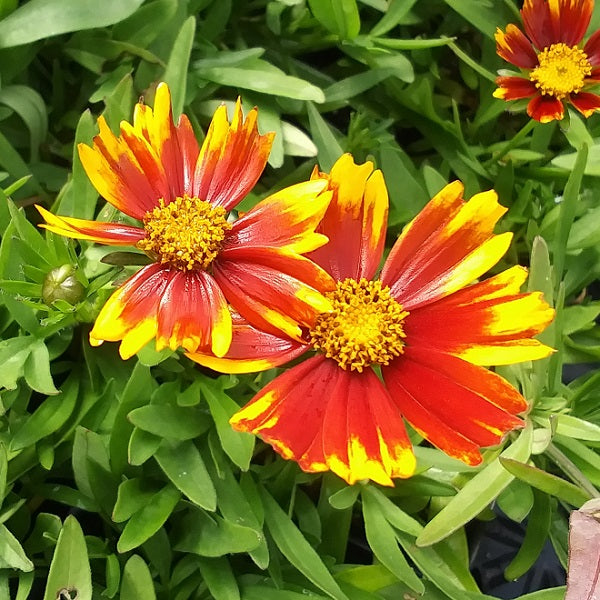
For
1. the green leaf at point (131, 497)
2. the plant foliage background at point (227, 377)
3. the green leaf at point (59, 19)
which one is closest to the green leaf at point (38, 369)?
the plant foliage background at point (227, 377)

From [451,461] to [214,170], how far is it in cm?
34

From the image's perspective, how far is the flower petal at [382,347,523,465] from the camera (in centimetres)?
51

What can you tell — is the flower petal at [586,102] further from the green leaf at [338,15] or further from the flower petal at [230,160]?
the flower petal at [230,160]

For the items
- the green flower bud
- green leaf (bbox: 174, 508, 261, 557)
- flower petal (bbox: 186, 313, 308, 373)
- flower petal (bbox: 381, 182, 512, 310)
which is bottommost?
green leaf (bbox: 174, 508, 261, 557)

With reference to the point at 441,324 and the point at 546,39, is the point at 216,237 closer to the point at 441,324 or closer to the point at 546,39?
the point at 441,324

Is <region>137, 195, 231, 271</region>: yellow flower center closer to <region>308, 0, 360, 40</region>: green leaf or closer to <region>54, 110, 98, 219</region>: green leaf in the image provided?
<region>54, 110, 98, 219</region>: green leaf

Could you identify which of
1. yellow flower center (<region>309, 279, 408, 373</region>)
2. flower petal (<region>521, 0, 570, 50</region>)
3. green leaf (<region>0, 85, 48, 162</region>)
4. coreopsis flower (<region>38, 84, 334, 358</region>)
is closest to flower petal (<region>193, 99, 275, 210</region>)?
coreopsis flower (<region>38, 84, 334, 358</region>)

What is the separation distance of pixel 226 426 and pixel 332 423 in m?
0.15

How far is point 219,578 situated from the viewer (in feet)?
2.18

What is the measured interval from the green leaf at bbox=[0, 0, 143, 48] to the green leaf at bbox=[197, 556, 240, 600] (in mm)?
540

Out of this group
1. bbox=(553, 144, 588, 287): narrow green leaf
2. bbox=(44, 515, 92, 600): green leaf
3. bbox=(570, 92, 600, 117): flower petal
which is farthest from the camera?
bbox=(570, 92, 600, 117): flower petal

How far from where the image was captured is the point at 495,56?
98 centimetres

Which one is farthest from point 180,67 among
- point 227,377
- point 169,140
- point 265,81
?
point 227,377

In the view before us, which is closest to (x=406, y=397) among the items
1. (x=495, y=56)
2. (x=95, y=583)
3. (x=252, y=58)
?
(x=95, y=583)
